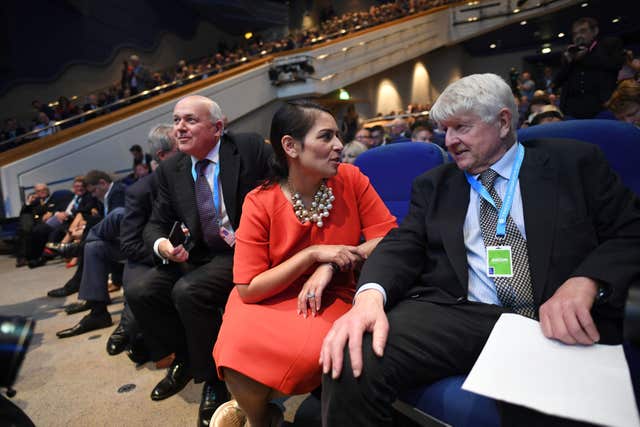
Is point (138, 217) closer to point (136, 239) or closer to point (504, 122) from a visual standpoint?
point (136, 239)

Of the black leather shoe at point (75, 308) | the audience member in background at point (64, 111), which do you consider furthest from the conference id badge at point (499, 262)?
the audience member in background at point (64, 111)

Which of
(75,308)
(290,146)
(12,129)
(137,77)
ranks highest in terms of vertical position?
(137,77)

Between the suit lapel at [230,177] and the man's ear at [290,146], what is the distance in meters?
0.55

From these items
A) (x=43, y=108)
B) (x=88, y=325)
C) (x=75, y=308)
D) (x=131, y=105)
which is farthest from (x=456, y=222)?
(x=43, y=108)

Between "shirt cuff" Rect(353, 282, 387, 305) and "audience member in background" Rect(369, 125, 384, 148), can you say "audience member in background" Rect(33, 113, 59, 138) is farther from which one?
"shirt cuff" Rect(353, 282, 387, 305)

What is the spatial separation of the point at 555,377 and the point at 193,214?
160 cm

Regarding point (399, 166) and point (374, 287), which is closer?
point (374, 287)

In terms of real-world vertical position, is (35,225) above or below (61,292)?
above

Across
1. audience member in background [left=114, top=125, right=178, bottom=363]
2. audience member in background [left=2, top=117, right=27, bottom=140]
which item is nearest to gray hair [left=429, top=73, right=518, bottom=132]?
audience member in background [left=114, top=125, right=178, bottom=363]

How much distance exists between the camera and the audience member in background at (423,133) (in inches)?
147

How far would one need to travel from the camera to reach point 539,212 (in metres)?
1.10

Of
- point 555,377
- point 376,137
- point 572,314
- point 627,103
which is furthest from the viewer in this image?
point 376,137

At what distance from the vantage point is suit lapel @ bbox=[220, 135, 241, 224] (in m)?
1.91

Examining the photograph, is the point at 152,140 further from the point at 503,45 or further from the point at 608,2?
the point at 503,45
